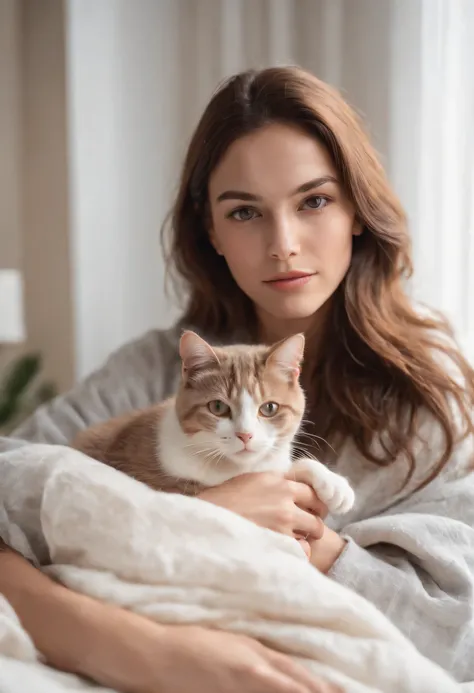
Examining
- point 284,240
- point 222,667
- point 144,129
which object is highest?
point 144,129

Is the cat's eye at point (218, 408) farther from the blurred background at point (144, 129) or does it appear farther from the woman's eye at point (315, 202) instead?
the blurred background at point (144, 129)

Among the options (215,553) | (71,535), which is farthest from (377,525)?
(71,535)

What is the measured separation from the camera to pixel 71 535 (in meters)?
0.91

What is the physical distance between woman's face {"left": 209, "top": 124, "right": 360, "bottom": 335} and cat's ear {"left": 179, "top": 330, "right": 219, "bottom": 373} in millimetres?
235

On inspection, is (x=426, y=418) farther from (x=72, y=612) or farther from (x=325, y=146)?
(x=72, y=612)

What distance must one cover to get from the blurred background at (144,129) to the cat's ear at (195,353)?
0.77 metres

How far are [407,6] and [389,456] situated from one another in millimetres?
1027

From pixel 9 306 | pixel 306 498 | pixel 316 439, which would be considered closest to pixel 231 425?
pixel 306 498

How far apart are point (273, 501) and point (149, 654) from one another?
270 mm

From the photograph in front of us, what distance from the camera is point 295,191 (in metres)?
1.18

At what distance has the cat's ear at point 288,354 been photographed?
1.02 metres

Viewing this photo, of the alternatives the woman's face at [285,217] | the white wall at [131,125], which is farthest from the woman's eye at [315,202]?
the white wall at [131,125]

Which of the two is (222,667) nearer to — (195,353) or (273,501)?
(273,501)

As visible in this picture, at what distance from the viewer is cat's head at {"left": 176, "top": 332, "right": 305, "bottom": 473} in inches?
39.9
